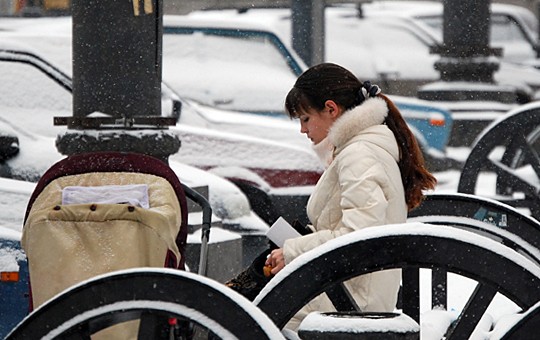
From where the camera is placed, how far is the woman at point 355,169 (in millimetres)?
4082

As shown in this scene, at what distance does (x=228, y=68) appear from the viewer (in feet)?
37.3

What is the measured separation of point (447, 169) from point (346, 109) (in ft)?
28.6

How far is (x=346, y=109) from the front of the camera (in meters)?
4.43

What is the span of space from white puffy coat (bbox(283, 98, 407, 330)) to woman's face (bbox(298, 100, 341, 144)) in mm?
67

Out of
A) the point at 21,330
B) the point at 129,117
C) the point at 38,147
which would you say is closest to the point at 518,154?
the point at 38,147

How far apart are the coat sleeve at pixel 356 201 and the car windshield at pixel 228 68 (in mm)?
6623

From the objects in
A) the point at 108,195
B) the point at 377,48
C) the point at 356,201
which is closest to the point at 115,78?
the point at 108,195

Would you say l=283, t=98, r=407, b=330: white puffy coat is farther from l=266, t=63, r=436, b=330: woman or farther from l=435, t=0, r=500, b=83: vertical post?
l=435, t=0, r=500, b=83: vertical post

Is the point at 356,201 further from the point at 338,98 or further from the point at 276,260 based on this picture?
the point at 338,98

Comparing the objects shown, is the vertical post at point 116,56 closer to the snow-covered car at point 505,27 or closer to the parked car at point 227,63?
the parked car at point 227,63

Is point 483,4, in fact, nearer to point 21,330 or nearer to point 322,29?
point 322,29

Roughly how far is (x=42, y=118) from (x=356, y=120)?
3.74 metres

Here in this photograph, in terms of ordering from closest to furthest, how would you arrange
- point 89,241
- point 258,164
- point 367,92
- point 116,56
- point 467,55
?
point 89,241 → point 367,92 → point 116,56 → point 258,164 → point 467,55

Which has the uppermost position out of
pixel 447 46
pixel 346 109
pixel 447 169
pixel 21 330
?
pixel 346 109
